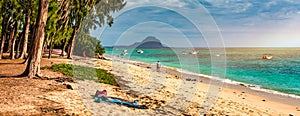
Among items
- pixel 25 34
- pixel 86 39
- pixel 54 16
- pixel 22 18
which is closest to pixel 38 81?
pixel 54 16

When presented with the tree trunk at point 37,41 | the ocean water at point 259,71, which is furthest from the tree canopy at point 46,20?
the ocean water at point 259,71

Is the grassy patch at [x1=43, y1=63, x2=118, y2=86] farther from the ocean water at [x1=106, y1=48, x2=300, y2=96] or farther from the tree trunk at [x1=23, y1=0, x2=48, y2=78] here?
the ocean water at [x1=106, y1=48, x2=300, y2=96]

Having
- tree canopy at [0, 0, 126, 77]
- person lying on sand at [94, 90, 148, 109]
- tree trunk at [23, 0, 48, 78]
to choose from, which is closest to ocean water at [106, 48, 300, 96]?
tree canopy at [0, 0, 126, 77]

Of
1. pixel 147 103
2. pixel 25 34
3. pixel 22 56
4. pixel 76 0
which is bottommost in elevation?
pixel 147 103

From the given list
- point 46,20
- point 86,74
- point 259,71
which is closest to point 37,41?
point 46,20

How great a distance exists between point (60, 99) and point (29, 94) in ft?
4.83

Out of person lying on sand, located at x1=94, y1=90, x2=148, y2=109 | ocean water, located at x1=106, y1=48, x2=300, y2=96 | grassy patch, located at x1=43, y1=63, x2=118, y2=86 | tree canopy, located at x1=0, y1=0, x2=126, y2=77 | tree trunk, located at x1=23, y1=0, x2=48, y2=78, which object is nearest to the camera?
person lying on sand, located at x1=94, y1=90, x2=148, y2=109

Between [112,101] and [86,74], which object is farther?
[86,74]

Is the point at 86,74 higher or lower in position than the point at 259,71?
higher

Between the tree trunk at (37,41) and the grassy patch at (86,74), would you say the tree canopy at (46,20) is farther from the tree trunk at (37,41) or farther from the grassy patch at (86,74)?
the grassy patch at (86,74)

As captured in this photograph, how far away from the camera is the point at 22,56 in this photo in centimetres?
2875

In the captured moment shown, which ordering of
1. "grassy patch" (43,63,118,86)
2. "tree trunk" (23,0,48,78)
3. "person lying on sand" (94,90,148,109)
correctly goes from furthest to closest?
1. "grassy patch" (43,63,118,86)
2. "tree trunk" (23,0,48,78)
3. "person lying on sand" (94,90,148,109)

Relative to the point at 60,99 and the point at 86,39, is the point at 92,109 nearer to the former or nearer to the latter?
the point at 60,99

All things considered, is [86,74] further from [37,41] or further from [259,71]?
[259,71]
